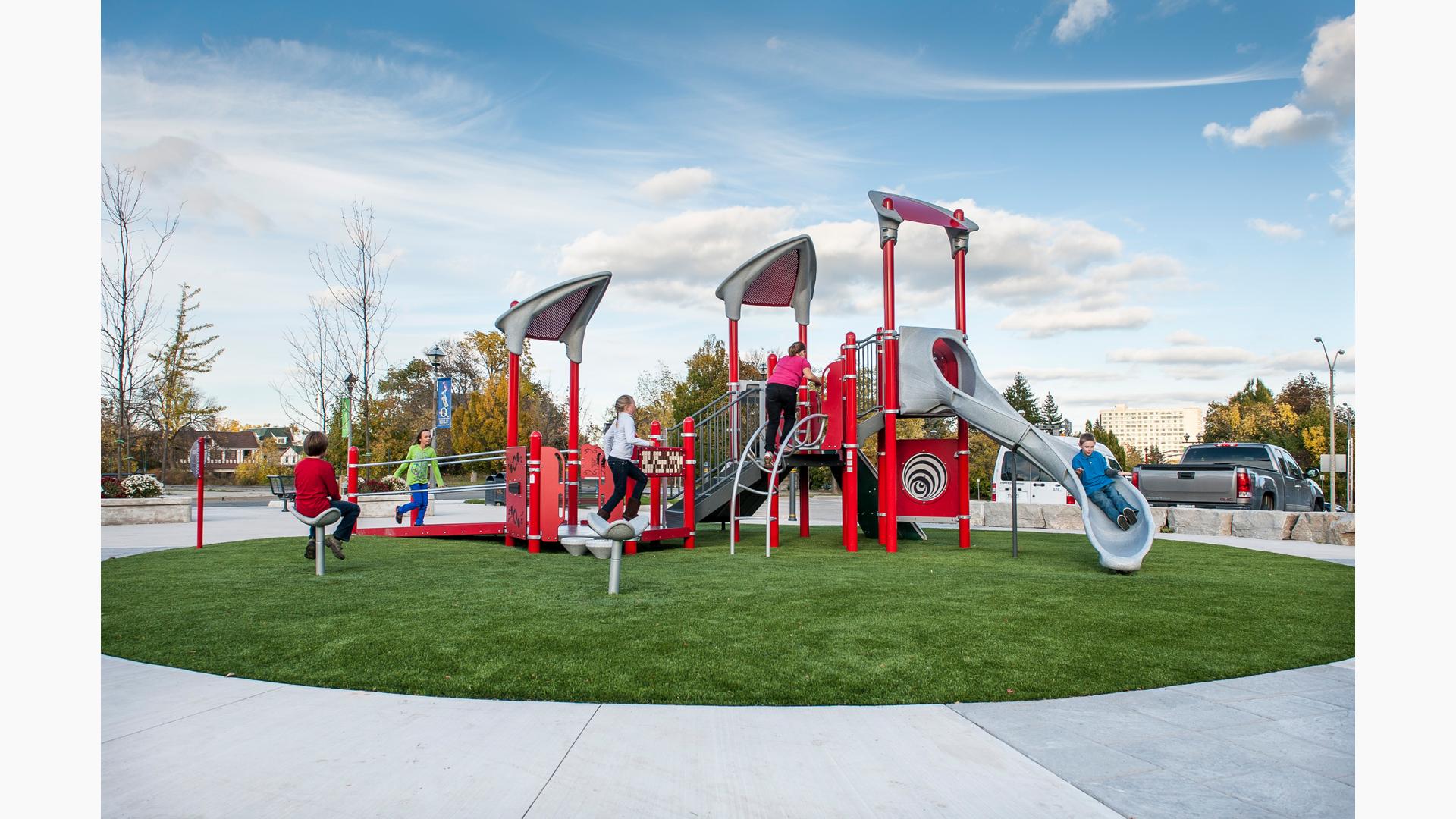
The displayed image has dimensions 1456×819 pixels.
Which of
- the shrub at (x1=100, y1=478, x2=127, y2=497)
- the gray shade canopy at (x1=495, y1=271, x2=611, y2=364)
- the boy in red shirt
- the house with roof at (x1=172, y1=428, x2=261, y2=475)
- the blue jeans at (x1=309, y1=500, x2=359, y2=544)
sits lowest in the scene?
the house with roof at (x1=172, y1=428, x2=261, y2=475)

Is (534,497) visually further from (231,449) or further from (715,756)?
(231,449)

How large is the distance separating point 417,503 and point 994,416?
29.0ft

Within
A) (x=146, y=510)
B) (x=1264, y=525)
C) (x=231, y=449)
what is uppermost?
(x=1264, y=525)

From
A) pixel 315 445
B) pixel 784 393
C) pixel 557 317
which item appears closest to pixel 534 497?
pixel 557 317

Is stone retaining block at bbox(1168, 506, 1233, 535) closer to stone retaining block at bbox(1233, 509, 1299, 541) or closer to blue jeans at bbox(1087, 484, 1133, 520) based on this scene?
stone retaining block at bbox(1233, 509, 1299, 541)

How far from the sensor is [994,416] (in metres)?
11.0

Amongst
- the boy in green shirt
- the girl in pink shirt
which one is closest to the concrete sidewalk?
the girl in pink shirt

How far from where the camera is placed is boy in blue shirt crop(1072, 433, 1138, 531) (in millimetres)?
9750

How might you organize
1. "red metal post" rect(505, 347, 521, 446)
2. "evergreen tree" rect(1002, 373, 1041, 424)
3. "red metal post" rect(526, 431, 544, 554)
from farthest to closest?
"evergreen tree" rect(1002, 373, 1041, 424)
"red metal post" rect(505, 347, 521, 446)
"red metal post" rect(526, 431, 544, 554)

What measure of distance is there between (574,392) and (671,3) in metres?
7.49

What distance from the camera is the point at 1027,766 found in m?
3.28

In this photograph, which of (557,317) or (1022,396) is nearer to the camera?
(557,317)

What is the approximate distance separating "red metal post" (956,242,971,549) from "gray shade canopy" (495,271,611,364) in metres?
5.48
